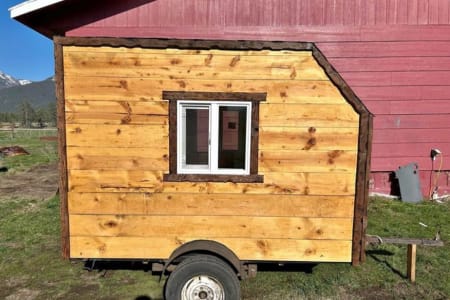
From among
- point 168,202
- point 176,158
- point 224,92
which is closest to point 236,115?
point 224,92

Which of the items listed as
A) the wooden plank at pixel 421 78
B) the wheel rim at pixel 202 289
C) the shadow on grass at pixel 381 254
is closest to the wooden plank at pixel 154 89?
the wheel rim at pixel 202 289

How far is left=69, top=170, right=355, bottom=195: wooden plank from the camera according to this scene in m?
3.46

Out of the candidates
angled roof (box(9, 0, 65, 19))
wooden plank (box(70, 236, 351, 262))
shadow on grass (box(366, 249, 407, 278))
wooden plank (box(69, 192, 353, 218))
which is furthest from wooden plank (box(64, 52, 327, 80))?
angled roof (box(9, 0, 65, 19))

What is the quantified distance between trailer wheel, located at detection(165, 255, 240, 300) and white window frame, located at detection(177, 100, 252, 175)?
896 millimetres

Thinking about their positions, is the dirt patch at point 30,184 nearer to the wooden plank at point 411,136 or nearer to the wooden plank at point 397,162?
the wooden plank at point 397,162

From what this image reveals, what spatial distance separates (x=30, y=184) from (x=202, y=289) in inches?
406

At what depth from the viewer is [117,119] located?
341 centimetres

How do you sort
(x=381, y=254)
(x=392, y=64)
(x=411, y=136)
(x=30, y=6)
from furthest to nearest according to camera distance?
1. (x=411, y=136)
2. (x=392, y=64)
3. (x=30, y=6)
4. (x=381, y=254)

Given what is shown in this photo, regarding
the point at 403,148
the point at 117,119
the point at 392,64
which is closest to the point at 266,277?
the point at 117,119

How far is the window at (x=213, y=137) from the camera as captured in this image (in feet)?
11.1

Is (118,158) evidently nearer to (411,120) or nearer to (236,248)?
(236,248)

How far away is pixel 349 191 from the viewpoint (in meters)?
3.47

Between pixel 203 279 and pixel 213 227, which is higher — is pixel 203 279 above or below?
below

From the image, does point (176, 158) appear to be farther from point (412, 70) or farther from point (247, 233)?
point (412, 70)
